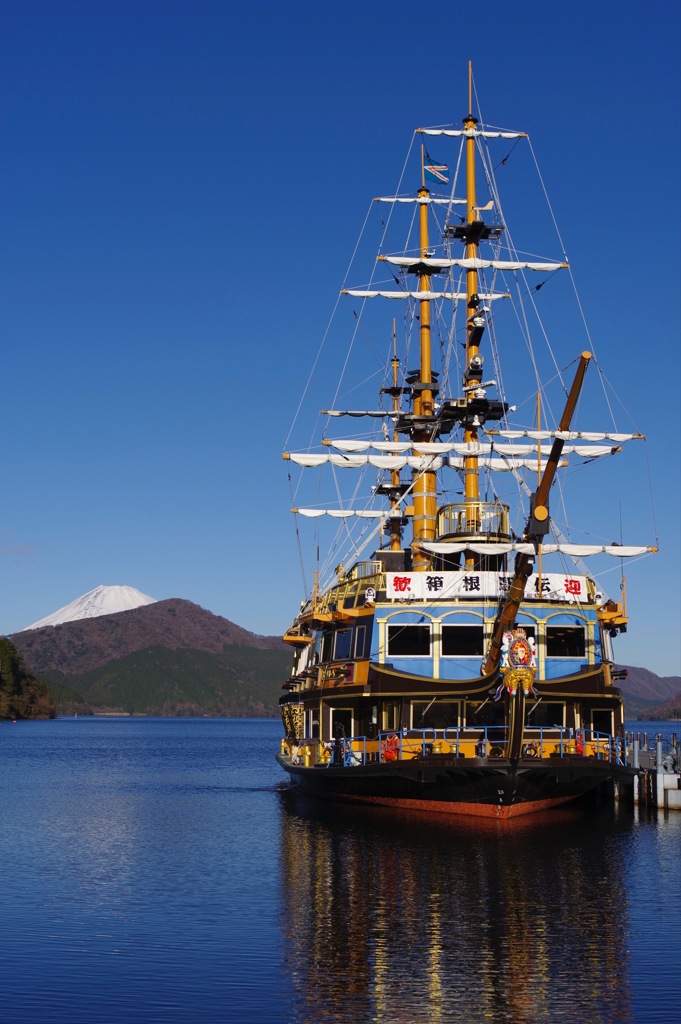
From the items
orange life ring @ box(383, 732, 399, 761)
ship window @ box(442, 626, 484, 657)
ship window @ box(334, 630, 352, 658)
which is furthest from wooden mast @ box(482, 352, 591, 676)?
ship window @ box(334, 630, 352, 658)

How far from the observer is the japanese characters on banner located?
4659 cm

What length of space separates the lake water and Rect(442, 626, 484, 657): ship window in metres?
6.48

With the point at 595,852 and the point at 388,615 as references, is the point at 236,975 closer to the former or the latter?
the point at 595,852

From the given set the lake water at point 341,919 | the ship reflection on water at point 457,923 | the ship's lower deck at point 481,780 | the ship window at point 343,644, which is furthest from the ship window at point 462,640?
the ship reflection on water at point 457,923

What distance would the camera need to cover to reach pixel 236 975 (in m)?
21.9

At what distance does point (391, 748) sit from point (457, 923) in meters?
18.1

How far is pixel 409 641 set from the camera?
153ft

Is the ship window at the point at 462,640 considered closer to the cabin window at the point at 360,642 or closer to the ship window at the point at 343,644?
the cabin window at the point at 360,642

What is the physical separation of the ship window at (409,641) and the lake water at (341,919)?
604 cm

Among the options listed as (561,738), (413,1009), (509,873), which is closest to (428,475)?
(561,738)

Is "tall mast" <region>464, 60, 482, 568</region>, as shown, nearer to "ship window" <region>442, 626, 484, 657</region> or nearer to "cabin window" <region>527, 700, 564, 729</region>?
"ship window" <region>442, 626, 484, 657</region>

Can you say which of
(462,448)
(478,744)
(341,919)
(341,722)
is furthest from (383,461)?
(341,919)

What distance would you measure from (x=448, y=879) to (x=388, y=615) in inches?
633

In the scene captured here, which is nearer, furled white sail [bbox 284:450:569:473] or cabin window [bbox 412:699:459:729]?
cabin window [bbox 412:699:459:729]
